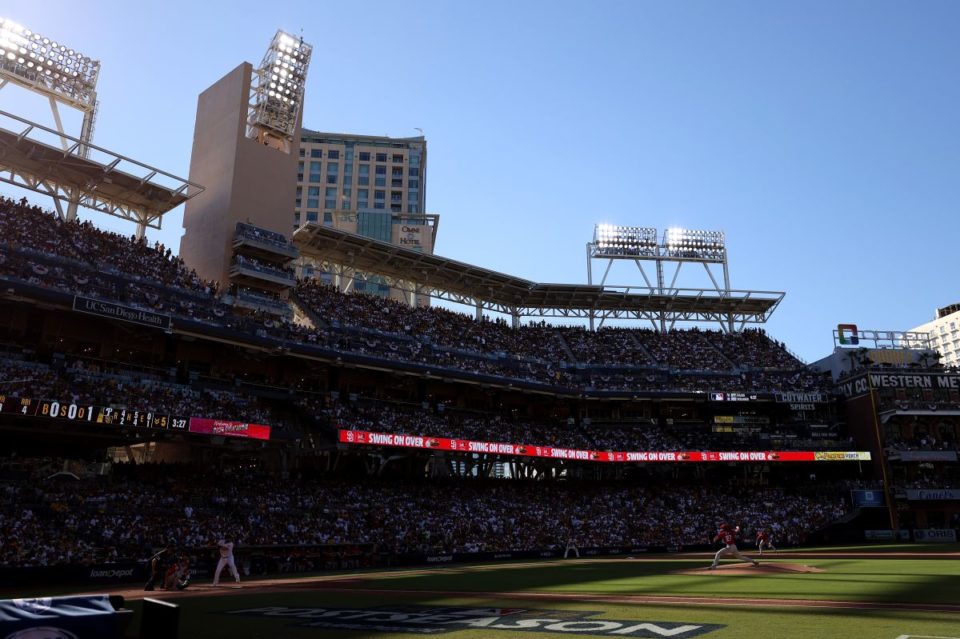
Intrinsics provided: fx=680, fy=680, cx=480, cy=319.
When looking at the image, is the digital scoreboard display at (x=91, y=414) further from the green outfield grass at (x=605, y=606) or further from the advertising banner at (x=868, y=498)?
the advertising banner at (x=868, y=498)

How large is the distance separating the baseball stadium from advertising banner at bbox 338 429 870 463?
0.26 meters

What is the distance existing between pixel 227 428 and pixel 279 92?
107 feet

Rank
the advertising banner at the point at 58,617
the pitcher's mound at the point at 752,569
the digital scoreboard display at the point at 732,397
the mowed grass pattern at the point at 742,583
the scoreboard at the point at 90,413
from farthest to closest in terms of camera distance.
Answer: the digital scoreboard display at the point at 732,397, the scoreboard at the point at 90,413, the pitcher's mound at the point at 752,569, the mowed grass pattern at the point at 742,583, the advertising banner at the point at 58,617

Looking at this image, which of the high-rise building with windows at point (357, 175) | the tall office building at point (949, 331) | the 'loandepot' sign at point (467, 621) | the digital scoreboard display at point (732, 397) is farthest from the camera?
the tall office building at point (949, 331)

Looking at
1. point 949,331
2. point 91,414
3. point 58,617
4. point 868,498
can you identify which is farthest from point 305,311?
point 949,331

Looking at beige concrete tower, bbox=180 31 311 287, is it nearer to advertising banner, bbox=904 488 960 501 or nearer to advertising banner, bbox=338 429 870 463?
advertising banner, bbox=338 429 870 463

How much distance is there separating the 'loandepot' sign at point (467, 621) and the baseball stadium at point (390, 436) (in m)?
0.15

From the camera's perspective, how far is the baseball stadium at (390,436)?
18672 millimetres

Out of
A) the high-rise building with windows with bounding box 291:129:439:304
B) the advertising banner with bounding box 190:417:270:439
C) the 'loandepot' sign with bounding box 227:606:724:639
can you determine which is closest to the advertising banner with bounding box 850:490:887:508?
the advertising banner with bounding box 190:417:270:439

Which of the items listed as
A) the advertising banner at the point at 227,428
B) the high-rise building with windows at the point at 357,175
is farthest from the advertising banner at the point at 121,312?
the high-rise building with windows at the point at 357,175

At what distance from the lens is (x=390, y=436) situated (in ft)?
154

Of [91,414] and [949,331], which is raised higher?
[949,331]

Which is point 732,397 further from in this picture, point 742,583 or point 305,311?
point 742,583

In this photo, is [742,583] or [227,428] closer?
[742,583]
